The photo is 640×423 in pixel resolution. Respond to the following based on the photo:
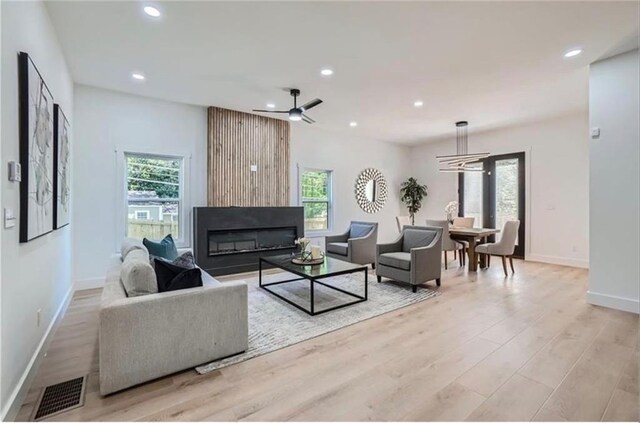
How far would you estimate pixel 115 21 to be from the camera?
9.19ft

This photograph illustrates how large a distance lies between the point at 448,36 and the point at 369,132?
421cm

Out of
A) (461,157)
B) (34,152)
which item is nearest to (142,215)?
(34,152)

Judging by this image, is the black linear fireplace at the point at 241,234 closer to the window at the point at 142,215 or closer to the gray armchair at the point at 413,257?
the window at the point at 142,215

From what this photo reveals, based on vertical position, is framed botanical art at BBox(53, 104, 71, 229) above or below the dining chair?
above

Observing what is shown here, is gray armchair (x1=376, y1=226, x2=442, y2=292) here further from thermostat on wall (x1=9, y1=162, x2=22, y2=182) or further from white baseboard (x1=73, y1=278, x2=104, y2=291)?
white baseboard (x1=73, y1=278, x2=104, y2=291)

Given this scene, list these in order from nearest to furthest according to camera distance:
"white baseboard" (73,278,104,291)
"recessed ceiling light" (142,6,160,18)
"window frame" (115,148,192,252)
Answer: "recessed ceiling light" (142,6,160,18) → "white baseboard" (73,278,104,291) → "window frame" (115,148,192,252)

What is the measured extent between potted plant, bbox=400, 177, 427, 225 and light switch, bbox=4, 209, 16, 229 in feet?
25.6

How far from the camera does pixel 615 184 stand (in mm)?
3461

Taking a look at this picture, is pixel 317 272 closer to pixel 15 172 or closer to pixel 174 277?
pixel 174 277

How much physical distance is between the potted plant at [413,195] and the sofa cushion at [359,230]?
295 cm

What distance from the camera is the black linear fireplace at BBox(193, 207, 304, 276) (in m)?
5.07

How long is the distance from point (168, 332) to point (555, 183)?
7239 millimetres

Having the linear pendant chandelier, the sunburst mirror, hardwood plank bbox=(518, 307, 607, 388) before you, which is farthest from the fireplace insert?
hardwood plank bbox=(518, 307, 607, 388)

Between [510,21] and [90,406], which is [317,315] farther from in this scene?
[510,21]
